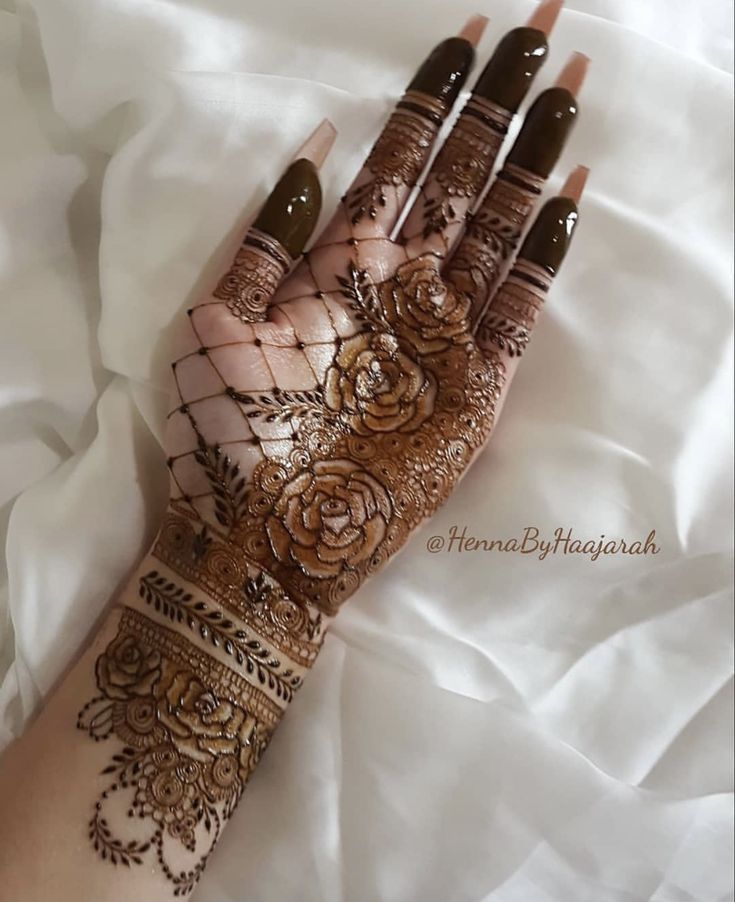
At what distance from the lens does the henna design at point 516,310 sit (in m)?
0.65

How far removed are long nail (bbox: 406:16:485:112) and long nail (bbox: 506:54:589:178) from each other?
0.06 metres

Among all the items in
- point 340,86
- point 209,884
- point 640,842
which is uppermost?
point 340,86

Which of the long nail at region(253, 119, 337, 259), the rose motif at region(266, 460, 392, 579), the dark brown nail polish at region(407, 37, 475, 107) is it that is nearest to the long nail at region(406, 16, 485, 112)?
the dark brown nail polish at region(407, 37, 475, 107)

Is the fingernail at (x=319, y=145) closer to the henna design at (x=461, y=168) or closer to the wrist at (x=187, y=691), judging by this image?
the henna design at (x=461, y=168)

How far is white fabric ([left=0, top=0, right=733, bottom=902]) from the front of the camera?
1.92 ft

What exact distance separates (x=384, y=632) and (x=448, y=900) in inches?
7.1

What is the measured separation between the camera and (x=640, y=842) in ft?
1.89

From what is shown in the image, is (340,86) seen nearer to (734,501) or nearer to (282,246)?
(282,246)

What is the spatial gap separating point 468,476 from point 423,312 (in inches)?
5.2

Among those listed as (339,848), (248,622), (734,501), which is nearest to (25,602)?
(248,622)

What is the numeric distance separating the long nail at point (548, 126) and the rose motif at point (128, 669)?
45cm

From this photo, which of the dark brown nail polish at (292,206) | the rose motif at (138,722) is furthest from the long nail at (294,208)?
the rose motif at (138,722)

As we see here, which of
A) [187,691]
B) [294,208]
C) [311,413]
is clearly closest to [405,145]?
[294,208]

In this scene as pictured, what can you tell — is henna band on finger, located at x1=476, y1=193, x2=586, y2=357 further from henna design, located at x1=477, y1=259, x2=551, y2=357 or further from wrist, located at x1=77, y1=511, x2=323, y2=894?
wrist, located at x1=77, y1=511, x2=323, y2=894
